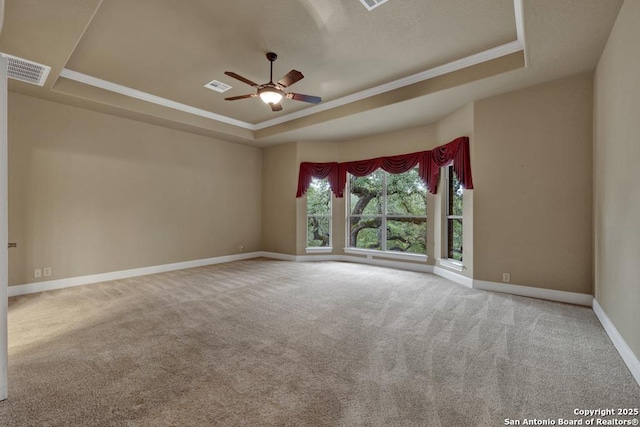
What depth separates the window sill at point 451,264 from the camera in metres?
4.81

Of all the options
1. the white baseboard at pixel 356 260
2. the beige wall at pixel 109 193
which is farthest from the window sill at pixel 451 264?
the beige wall at pixel 109 193

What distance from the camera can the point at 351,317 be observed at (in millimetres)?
3244

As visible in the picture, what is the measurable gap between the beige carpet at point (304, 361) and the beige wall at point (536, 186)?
486 millimetres

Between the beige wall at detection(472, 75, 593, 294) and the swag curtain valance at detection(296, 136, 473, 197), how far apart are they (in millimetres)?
210

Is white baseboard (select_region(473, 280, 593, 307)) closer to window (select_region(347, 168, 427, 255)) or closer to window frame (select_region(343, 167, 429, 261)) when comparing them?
window frame (select_region(343, 167, 429, 261))

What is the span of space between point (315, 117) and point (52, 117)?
409 centimetres

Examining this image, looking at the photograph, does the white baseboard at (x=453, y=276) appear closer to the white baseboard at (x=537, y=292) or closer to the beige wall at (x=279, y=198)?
the white baseboard at (x=537, y=292)

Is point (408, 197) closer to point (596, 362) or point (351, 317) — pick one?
point (351, 317)

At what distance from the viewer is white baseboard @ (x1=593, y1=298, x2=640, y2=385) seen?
207 centimetres

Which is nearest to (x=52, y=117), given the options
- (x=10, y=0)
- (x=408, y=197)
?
(x=10, y=0)

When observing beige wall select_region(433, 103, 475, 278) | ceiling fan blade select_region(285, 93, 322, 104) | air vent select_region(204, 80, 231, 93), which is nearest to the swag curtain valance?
beige wall select_region(433, 103, 475, 278)

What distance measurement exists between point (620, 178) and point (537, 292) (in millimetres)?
1987

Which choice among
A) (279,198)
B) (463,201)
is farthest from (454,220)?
(279,198)

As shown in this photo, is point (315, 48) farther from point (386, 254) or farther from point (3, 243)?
point (386, 254)
